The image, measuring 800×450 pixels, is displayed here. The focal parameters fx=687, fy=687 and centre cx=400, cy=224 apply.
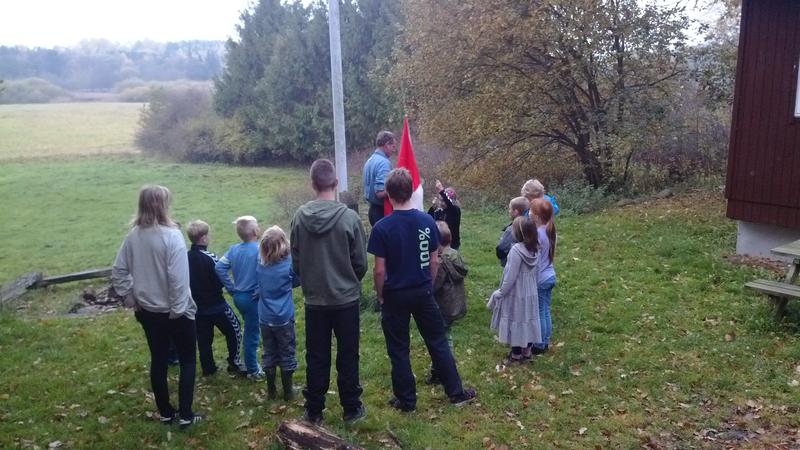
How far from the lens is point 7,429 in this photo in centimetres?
565

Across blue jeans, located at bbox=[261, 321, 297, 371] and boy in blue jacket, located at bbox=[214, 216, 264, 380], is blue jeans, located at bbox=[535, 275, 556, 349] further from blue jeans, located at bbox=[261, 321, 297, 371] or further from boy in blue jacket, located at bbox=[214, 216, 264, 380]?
boy in blue jacket, located at bbox=[214, 216, 264, 380]

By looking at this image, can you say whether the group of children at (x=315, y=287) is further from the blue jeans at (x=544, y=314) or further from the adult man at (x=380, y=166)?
the adult man at (x=380, y=166)

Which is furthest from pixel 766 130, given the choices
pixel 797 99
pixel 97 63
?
pixel 97 63

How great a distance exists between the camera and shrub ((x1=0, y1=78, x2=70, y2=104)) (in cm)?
2988

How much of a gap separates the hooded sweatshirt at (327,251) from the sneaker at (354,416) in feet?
3.23

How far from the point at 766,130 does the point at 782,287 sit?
369cm

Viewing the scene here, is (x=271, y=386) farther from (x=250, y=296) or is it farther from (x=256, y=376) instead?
(x=250, y=296)

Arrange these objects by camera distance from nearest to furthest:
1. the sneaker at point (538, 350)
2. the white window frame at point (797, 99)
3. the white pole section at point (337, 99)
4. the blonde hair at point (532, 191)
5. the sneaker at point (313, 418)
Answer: the sneaker at point (313, 418) < the sneaker at point (538, 350) < the blonde hair at point (532, 191) < the white window frame at point (797, 99) < the white pole section at point (337, 99)

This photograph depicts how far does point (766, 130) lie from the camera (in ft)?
32.8

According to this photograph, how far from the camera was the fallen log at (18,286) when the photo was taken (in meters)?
11.8

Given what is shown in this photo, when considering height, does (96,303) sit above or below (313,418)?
below

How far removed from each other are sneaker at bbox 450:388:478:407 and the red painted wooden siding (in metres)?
6.46

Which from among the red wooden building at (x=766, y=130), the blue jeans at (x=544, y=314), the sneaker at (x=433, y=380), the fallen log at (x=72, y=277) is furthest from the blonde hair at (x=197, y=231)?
the fallen log at (x=72, y=277)

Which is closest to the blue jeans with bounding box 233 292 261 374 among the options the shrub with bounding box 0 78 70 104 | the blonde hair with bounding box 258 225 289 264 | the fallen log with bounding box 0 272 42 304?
the blonde hair with bounding box 258 225 289 264
